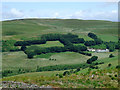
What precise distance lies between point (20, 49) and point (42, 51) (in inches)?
272

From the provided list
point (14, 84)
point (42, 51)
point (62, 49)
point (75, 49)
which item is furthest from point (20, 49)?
point (14, 84)

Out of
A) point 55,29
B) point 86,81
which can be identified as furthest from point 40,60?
point 55,29

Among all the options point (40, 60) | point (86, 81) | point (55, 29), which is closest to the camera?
point (86, 81)

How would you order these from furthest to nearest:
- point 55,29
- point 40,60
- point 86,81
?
point 55,29
point 40,60
point 86,81

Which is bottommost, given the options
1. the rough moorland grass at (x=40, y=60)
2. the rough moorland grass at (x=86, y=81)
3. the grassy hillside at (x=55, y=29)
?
the rough moorland grass at (x=40, y=60)

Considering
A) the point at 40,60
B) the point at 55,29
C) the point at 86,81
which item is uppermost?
the point at 86,81

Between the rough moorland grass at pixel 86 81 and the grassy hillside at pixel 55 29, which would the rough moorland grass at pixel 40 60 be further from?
the grassy hillside at pixel 55 29

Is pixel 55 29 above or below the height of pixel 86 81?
below

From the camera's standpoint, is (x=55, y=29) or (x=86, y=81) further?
(x=55, y=29)

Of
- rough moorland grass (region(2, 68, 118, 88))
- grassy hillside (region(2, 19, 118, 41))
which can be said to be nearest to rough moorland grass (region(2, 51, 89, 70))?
rough moorland grass (region(2, 68, 118, 88))

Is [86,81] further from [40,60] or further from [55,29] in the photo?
[55,29]

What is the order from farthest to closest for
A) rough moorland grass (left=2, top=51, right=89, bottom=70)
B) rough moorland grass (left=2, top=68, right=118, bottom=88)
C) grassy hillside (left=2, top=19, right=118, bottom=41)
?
grassy hillside (left=2, top=19, right=118, bottom=41)
rough moorland grass (left=2, top=51, right=89, bottom=70)
rough moorland grass (left=2, top=68, right=118, bottom=88)

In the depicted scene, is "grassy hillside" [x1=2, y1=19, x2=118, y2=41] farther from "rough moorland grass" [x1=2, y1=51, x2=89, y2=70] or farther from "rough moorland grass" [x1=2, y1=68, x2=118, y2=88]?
"rough moorland grass" [x1=2, y1=68, x2=118, y2=88]

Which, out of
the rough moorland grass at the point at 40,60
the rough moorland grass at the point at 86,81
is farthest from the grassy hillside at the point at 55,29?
the rough moorland grass at the point at 86,81
